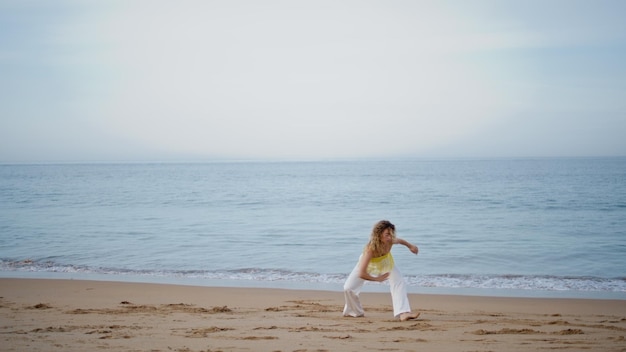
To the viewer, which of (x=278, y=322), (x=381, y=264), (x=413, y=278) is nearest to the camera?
(x=278, y=322)

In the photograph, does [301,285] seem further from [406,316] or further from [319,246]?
[319,246]

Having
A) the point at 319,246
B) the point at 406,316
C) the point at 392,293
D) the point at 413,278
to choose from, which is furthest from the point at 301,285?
the point at 319,246

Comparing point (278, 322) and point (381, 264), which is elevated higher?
point (381, 264)

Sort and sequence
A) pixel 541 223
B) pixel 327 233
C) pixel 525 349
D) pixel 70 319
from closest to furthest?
pixel 525 349
pixel 70 319
pixel 327 233
pixel 541 223

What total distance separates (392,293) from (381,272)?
0.32 meters

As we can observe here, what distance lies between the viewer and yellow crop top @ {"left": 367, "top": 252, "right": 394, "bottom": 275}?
7.11 metres

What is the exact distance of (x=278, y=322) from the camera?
680 centimetres

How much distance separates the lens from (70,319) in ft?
22.6

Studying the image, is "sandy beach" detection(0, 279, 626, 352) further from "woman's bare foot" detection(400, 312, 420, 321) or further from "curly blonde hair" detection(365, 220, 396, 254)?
"curly blonde hair" detection(365, 220, 396, 254)

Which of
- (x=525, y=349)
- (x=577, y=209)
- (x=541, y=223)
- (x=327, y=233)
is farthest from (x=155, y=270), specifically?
(x=577, y=209)

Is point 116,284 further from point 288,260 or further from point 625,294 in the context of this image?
point 625,294

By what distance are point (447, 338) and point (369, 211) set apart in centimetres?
2093

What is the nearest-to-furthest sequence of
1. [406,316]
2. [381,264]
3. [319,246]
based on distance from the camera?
1. [406,316]
2. [381,264]
3. [319,246]

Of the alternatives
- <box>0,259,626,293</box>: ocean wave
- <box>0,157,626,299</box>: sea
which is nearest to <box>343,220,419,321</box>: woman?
<box>0,157,626,299</box>: sea
